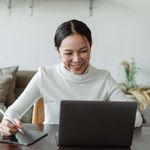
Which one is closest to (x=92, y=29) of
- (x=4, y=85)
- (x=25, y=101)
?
(x=4, y=85)

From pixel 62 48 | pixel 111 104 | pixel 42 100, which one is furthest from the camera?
pixel 42 100

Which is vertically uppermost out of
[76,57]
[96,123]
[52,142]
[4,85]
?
[76,57]

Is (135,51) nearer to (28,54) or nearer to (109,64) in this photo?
(109,64)

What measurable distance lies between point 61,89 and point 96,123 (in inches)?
19.1

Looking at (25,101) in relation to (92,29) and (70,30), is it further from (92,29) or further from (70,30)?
(92,29)

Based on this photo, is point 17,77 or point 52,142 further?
point 17,77

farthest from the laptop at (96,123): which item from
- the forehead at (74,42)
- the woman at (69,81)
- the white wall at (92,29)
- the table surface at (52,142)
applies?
the white wall at (92,29)

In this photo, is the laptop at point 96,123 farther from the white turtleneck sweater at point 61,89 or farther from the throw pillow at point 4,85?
the throw pillow at point 4,85

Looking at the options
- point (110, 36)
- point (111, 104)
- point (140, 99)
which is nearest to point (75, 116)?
point (111, 104)

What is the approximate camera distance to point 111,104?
1.11m

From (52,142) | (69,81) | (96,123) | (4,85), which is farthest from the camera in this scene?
(4,85)

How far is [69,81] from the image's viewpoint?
1.60 meters

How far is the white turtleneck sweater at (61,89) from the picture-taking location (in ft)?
5.21

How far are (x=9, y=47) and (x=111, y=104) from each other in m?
2.54
